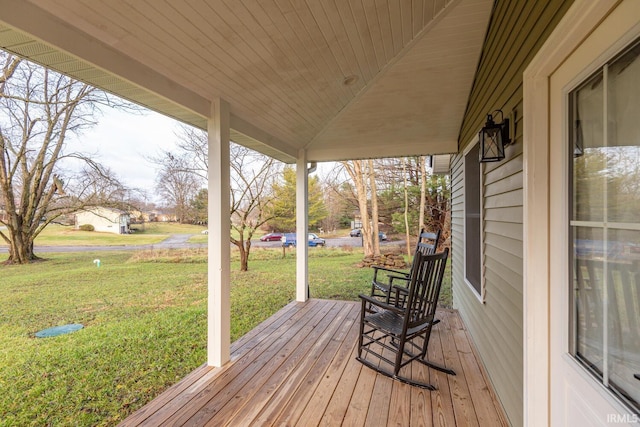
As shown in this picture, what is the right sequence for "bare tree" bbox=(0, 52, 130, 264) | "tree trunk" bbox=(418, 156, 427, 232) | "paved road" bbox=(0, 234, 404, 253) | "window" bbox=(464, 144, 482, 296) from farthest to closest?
"tree trunk" bbox=(418, 156, 427, 232)
"paved road" bbox=(0, 234, 404, 253)
"bare tree" bbox=(0, 52, 130, 264)
"window" bbox=(464, 144, 482, 296)

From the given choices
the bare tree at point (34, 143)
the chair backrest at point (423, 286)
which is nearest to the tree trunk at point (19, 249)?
the bare tree at point (34, 143)

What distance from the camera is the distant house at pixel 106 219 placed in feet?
16.4

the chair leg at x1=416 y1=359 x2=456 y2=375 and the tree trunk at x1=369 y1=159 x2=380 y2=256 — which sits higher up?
the tree trunk at x1=369 y1=159 x2=380 y2=256

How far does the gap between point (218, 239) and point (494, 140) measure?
94.3 inches

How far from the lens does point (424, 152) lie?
3.93 m

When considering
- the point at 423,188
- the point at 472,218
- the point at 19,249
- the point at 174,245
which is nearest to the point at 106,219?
the point at 19,249

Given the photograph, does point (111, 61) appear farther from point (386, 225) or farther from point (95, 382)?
point (386, 225)

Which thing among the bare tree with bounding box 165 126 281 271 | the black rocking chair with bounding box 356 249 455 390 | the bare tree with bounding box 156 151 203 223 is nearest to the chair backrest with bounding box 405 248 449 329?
the black rocking chair with bounding box 356 249 455 390

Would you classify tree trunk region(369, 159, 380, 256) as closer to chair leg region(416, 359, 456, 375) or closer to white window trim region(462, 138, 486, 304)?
white window trim region(462, 138, 486, 304)

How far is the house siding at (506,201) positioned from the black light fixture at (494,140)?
5 cm

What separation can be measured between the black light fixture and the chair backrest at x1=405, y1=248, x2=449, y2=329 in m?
0.84

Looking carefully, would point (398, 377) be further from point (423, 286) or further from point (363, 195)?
point (363, 195)

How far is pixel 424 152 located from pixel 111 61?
3664mm

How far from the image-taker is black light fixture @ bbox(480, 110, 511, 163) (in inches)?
69.3
